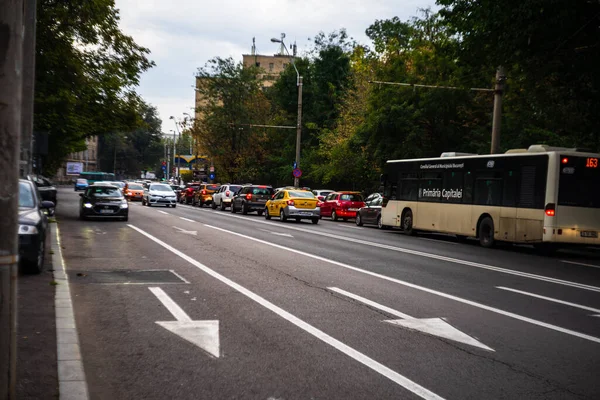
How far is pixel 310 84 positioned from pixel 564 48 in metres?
44.9

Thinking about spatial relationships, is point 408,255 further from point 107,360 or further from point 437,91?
point 437,91

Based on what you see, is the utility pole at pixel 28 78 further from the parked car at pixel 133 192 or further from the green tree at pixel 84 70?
the parked car at pixel 133 192

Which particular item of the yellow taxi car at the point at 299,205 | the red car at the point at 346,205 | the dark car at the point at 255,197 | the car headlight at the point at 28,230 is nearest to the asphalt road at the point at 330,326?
the car headlight at the point at 28,230

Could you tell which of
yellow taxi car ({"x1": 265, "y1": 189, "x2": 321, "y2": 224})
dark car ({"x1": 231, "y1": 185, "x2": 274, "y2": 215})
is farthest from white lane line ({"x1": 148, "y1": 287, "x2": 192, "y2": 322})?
dark car ({"x1": 231, "y1": 185, "x2": 274, "y2": 215})

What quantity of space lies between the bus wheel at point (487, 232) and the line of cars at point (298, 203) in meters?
8.48

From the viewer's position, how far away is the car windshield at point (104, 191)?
87.6ft

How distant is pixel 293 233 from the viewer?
74.9 feet

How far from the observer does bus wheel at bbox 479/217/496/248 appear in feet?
66.3

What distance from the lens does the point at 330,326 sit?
7516 mm

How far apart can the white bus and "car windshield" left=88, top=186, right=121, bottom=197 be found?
470 inches

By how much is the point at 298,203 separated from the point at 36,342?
2412cm

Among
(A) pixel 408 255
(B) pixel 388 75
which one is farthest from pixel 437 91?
(A) pixel 408 255

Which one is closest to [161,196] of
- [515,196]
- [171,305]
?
[515,196]

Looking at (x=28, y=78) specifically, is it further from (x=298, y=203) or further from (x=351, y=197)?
(x=351, y=197)
